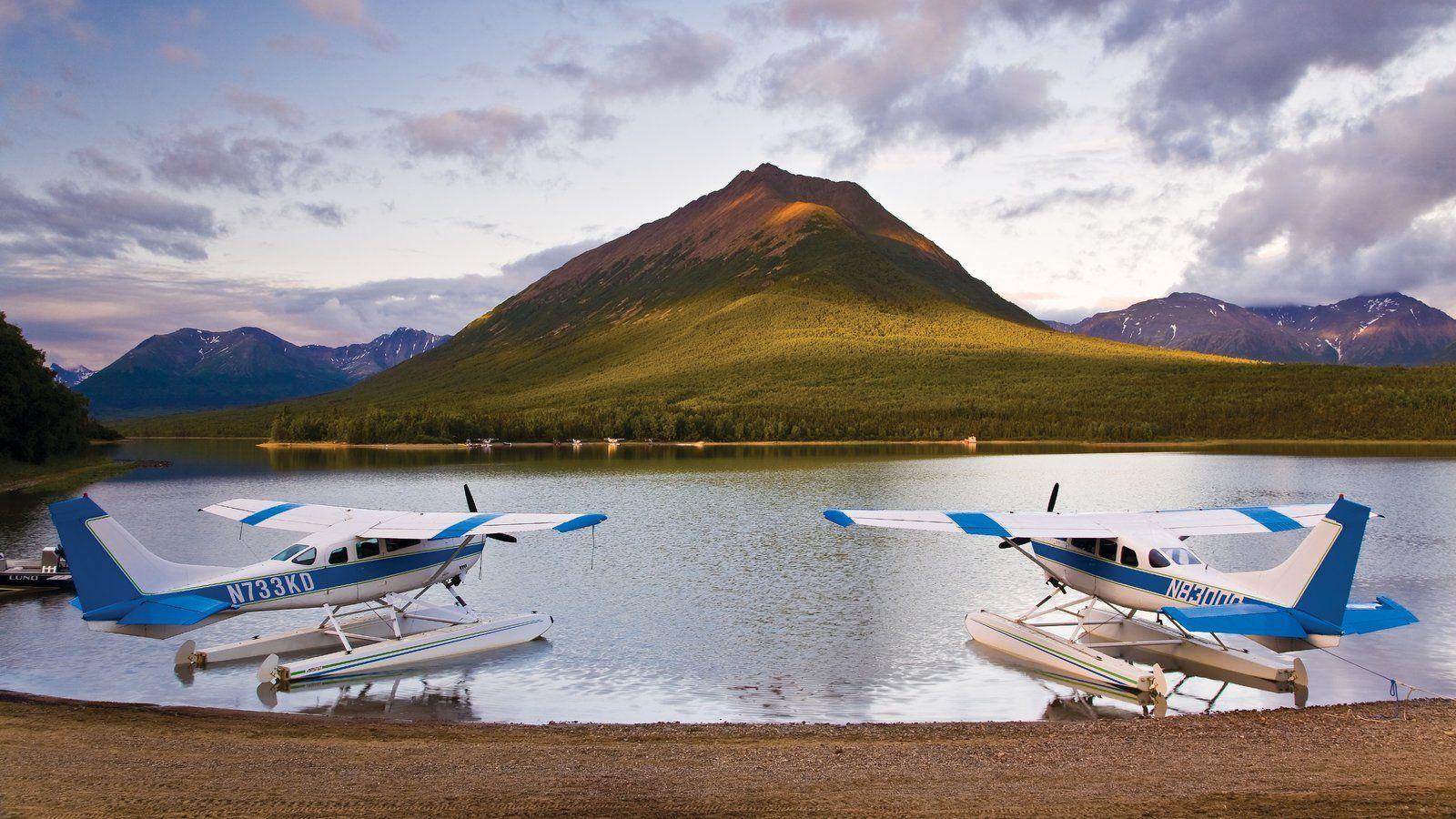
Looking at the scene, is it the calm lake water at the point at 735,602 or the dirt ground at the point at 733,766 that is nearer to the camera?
the dirt ground at the point at 733,766

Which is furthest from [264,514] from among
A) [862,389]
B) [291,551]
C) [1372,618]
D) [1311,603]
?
[862,389]

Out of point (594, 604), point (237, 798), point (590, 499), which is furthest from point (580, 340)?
point (237, 798)

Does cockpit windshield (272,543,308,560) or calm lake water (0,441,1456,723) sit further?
cockpit windshield (272,543,308,560)

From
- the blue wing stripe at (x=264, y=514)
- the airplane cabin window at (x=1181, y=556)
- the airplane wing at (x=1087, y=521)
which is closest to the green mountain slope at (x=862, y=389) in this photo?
the blue wing stripe at (x=264, y=514)

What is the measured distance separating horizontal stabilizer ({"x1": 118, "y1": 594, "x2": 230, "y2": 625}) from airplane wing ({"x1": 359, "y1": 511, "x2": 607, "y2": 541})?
2437 mm

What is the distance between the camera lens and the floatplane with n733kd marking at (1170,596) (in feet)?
42.8

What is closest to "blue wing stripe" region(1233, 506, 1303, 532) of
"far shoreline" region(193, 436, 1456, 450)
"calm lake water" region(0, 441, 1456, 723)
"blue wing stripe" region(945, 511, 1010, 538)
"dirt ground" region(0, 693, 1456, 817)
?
"calm lake water" region(0, 441, 1456, 723)

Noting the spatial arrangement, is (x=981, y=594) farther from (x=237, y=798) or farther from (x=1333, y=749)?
(x=237, y=798)

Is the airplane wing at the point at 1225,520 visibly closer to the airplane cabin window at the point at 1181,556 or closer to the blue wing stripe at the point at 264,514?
the airplane cabin window at the point at 1181,556

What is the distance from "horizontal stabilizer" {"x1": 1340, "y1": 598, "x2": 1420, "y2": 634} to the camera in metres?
13.6

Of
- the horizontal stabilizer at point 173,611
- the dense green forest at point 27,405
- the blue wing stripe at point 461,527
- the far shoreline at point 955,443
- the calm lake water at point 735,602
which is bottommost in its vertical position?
the calm lake water at point 735,602

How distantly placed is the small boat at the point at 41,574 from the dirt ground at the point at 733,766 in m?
11.0

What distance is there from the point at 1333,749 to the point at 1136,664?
5.67 m

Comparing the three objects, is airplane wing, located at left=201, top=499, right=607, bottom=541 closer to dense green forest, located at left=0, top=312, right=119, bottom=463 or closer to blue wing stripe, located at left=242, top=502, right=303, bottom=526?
blue wing stripe, located at left=242, top=502, right=303, bottom=526
